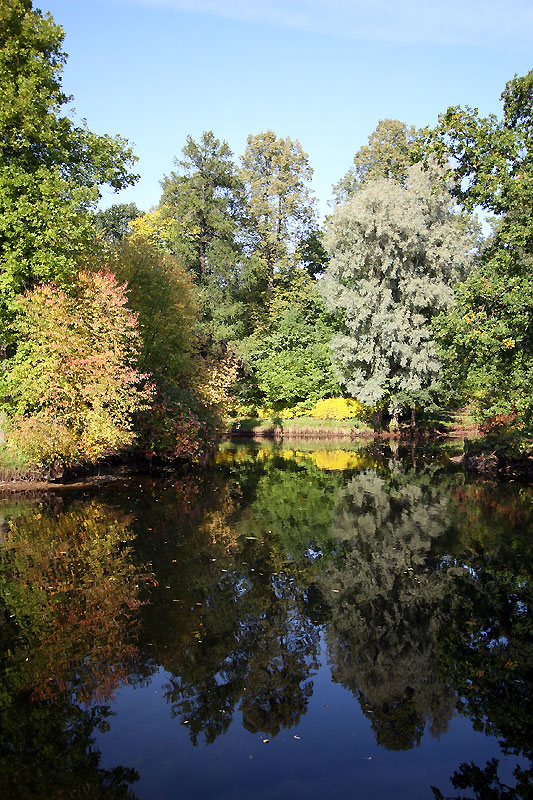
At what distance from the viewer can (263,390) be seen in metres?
47.0

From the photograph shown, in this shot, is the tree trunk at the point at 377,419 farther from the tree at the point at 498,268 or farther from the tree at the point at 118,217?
the tree at the point at 118,217

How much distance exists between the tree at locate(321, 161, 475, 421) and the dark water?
19.2 metres

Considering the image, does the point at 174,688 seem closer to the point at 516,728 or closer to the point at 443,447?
the point at 516,728

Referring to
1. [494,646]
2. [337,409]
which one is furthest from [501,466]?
[337,409]

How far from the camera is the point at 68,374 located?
19141 millimetres

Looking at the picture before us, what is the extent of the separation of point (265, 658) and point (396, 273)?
29015 millimetres

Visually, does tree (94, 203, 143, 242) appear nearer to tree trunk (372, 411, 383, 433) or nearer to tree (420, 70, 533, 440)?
tree trunk (372, 411, 383, 433)

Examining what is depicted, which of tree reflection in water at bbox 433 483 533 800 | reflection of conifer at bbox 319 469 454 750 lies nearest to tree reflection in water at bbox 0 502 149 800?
reflection of conifer at bbox 319 469 454 750

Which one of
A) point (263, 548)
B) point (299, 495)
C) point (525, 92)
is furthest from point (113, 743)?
point (525, 92)

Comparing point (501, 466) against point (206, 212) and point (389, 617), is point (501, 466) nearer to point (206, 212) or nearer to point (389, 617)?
point (389, 617)

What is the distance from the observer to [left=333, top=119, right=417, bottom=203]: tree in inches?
1832

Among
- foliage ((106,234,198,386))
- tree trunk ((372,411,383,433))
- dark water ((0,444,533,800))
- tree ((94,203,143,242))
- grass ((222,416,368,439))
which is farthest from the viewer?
tree ((94,203,143,242))

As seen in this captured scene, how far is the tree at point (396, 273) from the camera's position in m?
33.0

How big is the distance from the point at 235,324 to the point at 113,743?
41.4 m
